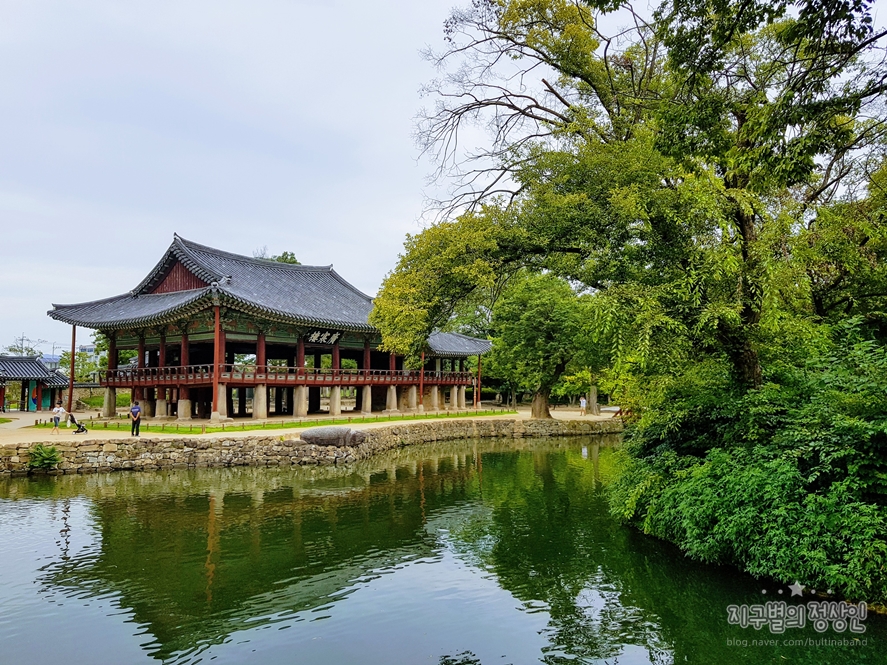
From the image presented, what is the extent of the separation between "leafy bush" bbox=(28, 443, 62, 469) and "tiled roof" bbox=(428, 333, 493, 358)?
24041 millimetres

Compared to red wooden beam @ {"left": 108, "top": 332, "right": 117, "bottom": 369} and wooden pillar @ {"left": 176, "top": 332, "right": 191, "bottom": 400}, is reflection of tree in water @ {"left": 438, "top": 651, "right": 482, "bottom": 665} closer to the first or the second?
wooden pillar @ {"left": 176, "top": 332, "right": 191, "bottom": 400}

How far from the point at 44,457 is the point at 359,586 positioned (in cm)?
1475

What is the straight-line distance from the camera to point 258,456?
2192cm

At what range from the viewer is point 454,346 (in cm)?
4309

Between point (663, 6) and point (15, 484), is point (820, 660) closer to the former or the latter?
point (663, 6)

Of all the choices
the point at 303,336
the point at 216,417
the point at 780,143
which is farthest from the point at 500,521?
the point at 303,336

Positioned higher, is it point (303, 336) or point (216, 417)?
point (303, 336)

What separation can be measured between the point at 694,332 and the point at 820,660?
4.87 m

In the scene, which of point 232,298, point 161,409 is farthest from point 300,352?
point 161,409

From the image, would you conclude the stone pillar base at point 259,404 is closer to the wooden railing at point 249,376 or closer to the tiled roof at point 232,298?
the wooden railing at point 249,376

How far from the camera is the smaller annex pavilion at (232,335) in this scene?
27.7 metres

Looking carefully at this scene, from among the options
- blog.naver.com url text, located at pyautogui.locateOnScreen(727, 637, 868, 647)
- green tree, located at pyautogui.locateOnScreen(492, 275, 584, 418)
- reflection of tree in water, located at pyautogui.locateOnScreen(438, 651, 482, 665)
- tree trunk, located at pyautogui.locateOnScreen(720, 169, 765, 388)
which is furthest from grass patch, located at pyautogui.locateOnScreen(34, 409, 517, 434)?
blog.naver.com url text, located at pyautogui.locateOnScreen(727, 637, 868, 647)

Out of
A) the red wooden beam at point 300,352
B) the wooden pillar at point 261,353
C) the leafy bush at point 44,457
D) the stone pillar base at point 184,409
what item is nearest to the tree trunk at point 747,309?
the leafy bush at point 44,457

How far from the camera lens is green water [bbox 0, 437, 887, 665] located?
7.34 metres
